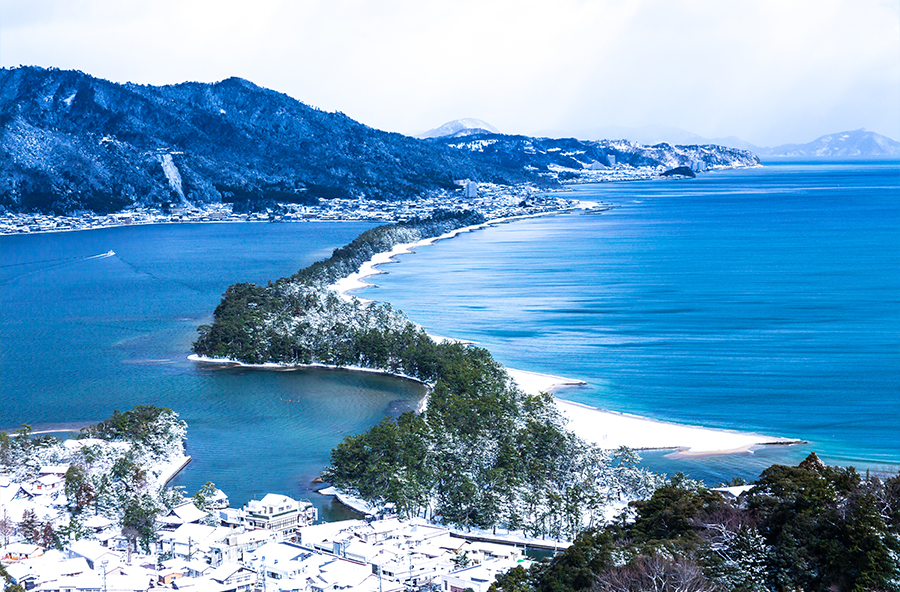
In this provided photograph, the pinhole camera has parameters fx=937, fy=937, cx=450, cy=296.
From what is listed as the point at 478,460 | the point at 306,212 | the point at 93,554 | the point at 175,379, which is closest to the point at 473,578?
the point at 478,460

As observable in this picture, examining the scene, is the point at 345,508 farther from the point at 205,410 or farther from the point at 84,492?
the point at 205,410

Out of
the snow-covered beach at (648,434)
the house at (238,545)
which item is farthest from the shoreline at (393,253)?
the house at (238,545)

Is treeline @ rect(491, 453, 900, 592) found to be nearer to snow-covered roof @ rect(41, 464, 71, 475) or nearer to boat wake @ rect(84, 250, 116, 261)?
snow-covered roof @ rect(41, 464, 71, 475)

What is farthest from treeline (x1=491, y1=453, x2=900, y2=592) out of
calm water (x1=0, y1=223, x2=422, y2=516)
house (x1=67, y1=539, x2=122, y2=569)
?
calm water (x1=0, y1=223, x2=422, y2=516)

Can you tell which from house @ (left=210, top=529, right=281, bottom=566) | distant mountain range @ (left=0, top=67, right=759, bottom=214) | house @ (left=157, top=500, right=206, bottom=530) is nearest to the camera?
house @ (left=210, top=529, right=281, bottom=566)

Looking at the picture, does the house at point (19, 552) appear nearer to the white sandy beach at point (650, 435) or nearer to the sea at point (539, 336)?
the sea at point (539, 336)
